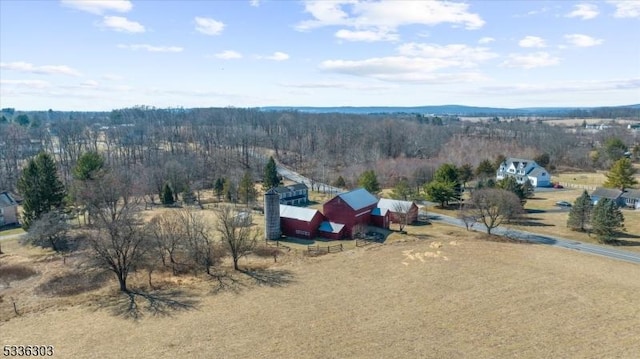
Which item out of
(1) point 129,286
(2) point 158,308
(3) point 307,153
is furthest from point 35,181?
(3) point 307,153

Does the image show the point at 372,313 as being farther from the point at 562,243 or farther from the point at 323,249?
the point at 562,243

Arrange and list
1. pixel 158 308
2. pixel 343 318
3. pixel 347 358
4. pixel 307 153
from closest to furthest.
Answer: pixel 347 358, pixel 343 318, pixel 158 308, pixel 307 153

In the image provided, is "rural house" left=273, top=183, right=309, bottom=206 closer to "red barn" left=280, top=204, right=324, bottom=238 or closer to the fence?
"red barn" left=280, top=204, right=324, bottom=238

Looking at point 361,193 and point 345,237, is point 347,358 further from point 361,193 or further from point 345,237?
point 361,193

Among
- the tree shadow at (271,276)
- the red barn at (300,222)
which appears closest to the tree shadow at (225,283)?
the tree shadow at (271,276)

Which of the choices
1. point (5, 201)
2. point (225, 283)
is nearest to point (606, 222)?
point (225, 283)

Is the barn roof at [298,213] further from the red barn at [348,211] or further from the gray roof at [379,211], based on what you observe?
the gray roof at [379,211]
